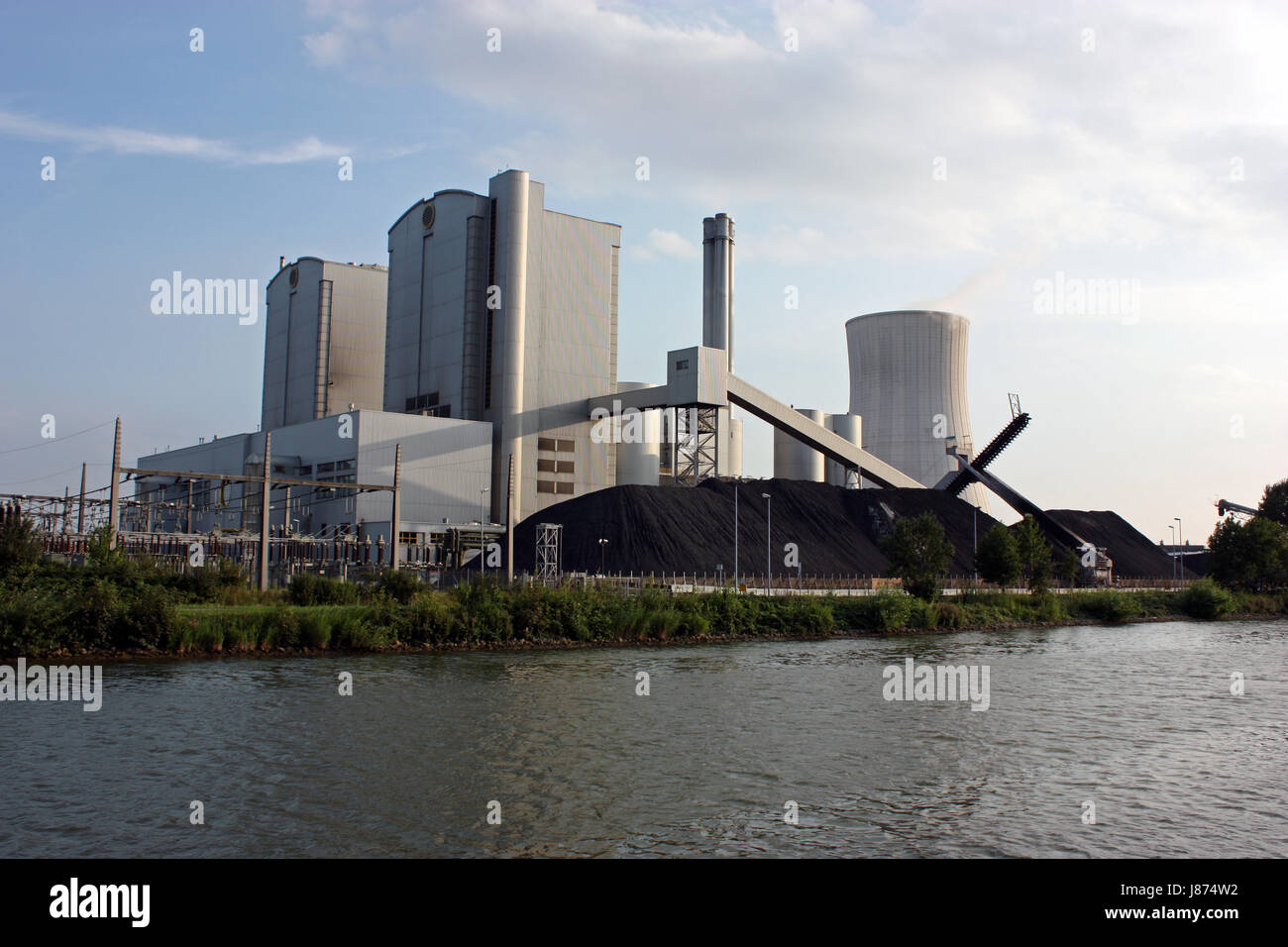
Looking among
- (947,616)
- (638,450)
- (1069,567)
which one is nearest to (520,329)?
(638,450)

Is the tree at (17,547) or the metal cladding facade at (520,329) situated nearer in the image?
the tree at (17,547)

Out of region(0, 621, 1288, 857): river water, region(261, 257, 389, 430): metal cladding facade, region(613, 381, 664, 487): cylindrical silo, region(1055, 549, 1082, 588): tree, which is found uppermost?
region(261, 257, 389, 430): metal cladding facade

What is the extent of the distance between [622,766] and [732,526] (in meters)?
51.0

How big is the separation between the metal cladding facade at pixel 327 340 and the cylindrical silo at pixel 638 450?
2545 cm

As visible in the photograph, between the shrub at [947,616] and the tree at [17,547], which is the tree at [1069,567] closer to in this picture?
the shrub at [947,616]

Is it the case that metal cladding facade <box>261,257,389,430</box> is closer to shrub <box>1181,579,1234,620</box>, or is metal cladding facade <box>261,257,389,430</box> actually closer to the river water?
shrub <box>1181,579,1234,620</box>

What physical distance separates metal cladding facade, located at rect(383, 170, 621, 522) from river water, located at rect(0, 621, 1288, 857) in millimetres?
46483

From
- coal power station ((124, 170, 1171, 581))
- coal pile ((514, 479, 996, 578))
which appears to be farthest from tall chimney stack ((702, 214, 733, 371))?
coal pile ((514, 479, 996, 578))

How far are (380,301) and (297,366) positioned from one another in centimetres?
977

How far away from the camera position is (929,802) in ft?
42.3

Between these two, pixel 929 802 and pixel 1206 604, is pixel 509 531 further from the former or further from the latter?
pixel 1206 604

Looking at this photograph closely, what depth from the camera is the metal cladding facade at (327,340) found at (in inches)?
3509

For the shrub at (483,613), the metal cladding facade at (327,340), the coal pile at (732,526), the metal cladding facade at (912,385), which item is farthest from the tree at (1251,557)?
the metal cladding facade at (327,340)

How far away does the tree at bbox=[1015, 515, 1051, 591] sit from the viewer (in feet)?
190
